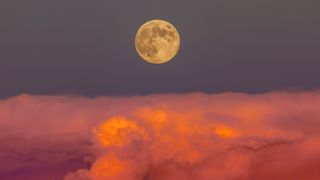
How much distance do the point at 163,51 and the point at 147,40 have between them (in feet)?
9.84

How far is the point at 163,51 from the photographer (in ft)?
229

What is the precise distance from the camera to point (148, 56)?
69750 millimetres

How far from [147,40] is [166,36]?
9.52 feet

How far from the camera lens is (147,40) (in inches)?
2783

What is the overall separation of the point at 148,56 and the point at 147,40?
2.56m

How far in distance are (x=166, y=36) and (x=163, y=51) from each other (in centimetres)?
283

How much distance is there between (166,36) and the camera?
71.3m
